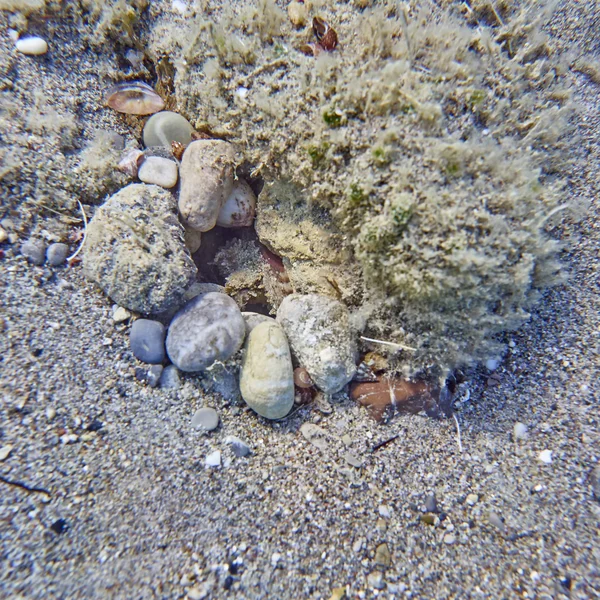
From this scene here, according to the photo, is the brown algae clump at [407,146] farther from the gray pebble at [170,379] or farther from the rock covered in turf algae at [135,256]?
the gray pebble at [170,379]

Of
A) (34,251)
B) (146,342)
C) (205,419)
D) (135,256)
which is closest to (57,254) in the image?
(34,251)

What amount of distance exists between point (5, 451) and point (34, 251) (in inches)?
48.1

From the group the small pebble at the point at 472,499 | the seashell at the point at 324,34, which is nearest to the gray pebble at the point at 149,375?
the small pebble at the point at 472,499

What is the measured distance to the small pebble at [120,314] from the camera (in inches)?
93.4

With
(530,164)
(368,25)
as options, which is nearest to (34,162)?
(368,25)

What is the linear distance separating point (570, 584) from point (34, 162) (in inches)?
159

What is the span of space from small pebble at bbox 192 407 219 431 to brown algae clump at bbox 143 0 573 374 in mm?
1130

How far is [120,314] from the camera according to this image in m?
2.38

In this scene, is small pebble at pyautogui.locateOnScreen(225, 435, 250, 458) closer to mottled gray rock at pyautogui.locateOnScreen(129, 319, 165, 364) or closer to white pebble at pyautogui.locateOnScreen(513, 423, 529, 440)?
mottled gray rock at pyautogui.locateOnScreen(129, 319, 165, 364)

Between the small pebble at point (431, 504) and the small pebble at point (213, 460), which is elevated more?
the small pebble at point (431, 504)

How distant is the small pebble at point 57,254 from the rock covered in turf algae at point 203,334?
85cm

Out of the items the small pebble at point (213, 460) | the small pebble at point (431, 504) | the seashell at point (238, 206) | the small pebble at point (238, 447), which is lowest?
the small pebble at point (213, 460)

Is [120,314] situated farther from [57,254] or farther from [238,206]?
[238,206]

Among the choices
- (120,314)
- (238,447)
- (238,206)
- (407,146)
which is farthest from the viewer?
(238,206)
